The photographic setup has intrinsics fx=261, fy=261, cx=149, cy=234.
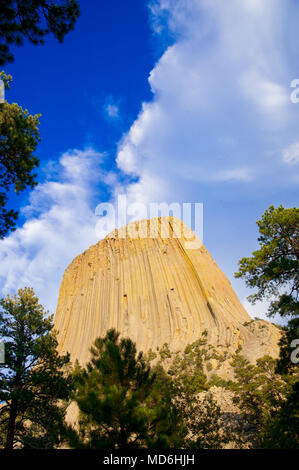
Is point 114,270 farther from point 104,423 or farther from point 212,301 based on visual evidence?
point 104,423

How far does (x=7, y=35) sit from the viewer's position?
21.9ft

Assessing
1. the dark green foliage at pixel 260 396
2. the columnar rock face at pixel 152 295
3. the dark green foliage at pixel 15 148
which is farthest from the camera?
the columnar rock face at pixel 152 295

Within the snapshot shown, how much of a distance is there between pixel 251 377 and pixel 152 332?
61.3ft

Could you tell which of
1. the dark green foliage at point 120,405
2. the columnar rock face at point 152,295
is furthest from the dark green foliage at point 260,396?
the columnar rock face at point 152,295

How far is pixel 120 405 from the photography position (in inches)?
361

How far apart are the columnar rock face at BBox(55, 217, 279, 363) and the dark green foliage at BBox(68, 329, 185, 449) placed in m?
20.7

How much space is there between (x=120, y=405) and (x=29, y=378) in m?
7.25

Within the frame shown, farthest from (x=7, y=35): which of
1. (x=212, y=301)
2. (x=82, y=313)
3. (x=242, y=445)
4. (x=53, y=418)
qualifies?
(x=82, y=313)

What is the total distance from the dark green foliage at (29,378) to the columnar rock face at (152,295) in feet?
68.2

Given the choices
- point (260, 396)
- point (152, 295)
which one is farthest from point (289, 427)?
point (152, 295)

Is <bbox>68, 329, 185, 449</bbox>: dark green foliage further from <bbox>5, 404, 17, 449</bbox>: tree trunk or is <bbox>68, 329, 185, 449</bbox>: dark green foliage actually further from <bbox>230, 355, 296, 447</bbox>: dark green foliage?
<bbox>230, 355, 296, 447</bbox>: dark green foliage

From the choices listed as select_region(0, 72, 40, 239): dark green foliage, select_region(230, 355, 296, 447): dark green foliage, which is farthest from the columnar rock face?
select_region(0, 72, 40, 239): dark green foliage

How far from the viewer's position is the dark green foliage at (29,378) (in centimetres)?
1264

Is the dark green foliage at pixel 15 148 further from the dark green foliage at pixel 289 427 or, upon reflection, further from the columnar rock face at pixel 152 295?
the columnar rock face at pixel 152 295
